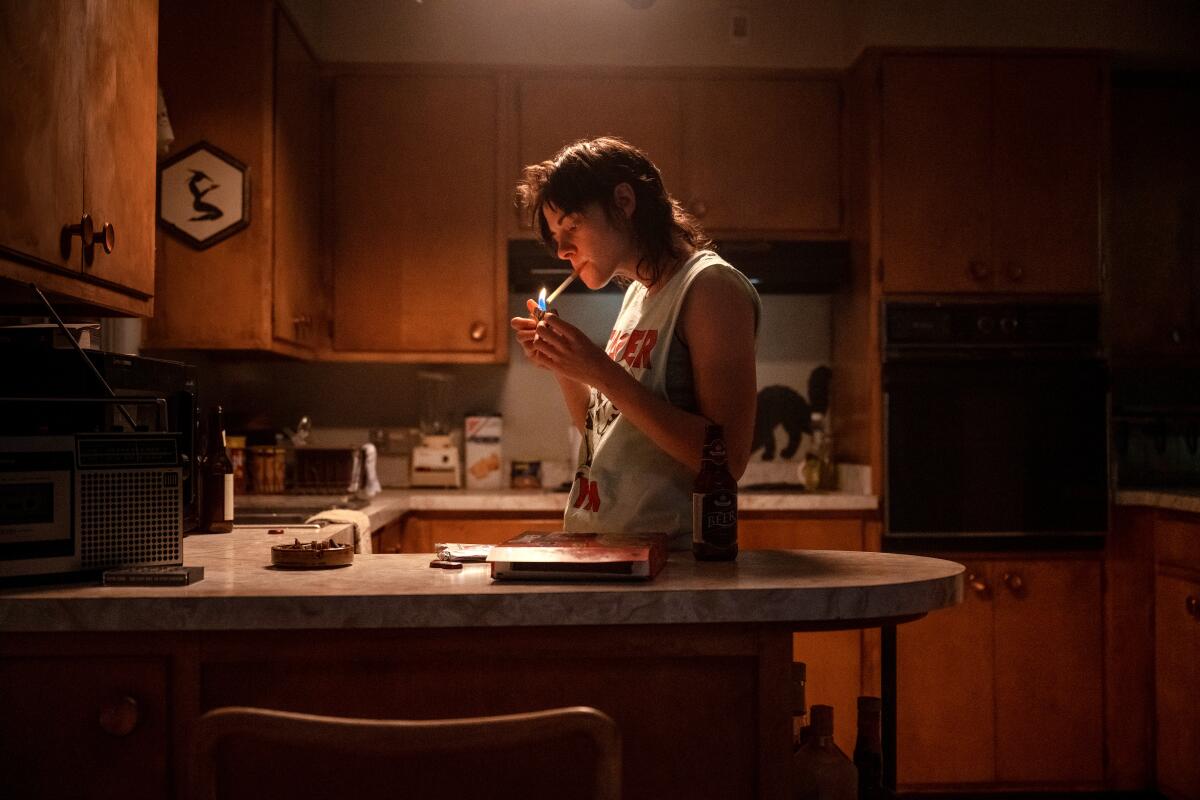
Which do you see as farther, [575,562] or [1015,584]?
[1015,584]

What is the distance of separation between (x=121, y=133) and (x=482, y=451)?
1951 mm

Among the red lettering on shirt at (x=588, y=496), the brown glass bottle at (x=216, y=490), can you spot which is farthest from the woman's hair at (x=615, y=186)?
the brown glass bottle at (x=216, y=490)

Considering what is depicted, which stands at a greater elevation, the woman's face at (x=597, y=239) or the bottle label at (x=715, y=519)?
the woman's face at (x=597, y=239)

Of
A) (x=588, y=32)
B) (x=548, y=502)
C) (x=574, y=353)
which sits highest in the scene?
(x=588, y=32)

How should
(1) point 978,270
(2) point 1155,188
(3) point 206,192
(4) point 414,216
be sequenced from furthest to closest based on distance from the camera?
1. (2) point 1155,188
2. (4) point 414,216
3. (1) point 978,270
4. (3) point 206,192

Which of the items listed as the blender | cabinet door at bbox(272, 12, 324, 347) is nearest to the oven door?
the blender

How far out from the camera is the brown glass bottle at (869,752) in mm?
1337

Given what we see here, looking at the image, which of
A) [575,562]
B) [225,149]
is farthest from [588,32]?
[575,562]

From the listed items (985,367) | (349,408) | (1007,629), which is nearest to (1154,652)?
(1007,629)

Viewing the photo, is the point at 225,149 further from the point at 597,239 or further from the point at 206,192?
the point at 597,239

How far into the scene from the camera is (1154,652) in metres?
3.04

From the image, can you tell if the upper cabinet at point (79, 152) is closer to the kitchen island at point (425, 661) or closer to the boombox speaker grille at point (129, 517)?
the boombox speaker grille at point (129, 517)

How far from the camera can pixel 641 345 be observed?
5.15ft

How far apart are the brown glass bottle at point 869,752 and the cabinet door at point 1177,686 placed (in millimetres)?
1898
